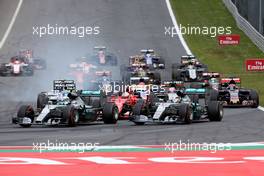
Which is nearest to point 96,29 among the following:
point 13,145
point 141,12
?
point 141,12

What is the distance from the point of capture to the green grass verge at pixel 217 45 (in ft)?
162

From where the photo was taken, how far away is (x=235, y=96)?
1277 inches

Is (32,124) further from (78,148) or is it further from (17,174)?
(17,174)

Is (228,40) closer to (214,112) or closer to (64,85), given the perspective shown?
(214,112)

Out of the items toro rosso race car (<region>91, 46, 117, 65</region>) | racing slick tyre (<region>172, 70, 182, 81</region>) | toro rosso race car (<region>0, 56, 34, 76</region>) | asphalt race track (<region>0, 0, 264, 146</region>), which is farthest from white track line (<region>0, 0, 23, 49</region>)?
racing slick tyre (<region>172, 70, 182, 81</region>)

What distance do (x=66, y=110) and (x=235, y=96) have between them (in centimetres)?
1013

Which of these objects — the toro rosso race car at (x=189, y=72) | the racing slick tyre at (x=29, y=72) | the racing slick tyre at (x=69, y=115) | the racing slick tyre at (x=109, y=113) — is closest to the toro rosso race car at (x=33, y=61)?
the racing slick tyre at (x=29, y=72)

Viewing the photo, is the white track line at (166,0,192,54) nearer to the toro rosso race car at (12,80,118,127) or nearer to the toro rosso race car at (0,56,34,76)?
the toro rosso race car at (0,56,34,76)

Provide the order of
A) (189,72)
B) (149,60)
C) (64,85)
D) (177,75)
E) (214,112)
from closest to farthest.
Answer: (214,112) < (64,85) < (189,72) < (177,75) < (149,60)

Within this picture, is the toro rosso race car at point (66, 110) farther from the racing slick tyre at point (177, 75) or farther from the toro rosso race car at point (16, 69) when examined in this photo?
the toro rosso race car at point (16, 69)

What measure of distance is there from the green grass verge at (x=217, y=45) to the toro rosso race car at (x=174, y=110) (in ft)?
31.3

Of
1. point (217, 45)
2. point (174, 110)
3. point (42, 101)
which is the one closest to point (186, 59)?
point (217, 45)

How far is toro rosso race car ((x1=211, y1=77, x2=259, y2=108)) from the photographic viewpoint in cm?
3166

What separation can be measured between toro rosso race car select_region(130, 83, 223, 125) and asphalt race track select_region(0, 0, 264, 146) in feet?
1.19
